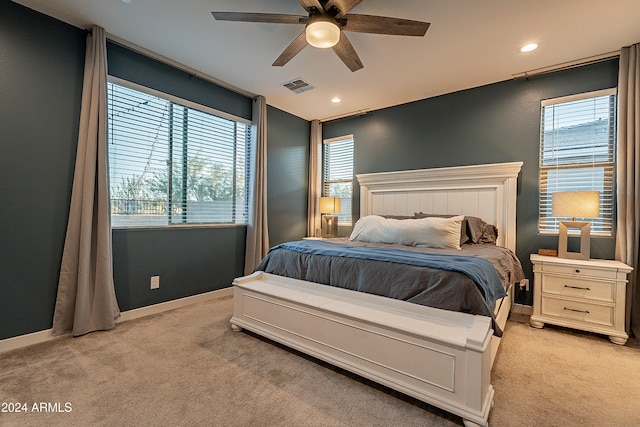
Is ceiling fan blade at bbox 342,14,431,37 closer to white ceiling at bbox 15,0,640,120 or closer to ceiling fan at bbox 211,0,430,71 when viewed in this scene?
ceiling fan at bbox 211,0,430,71

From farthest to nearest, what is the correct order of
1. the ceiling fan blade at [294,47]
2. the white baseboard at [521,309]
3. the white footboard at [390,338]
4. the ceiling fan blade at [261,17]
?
the white baseboard at [521,309] → the ceiling fan blade at [294,47] → the ceiling fan blade at [261,17] → the white footboard at [390,338]

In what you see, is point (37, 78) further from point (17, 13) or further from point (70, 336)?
point (70, 336)

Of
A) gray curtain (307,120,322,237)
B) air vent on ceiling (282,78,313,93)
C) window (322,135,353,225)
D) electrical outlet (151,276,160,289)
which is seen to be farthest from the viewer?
gray curtain (307,120,322,237)

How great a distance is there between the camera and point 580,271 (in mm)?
2521

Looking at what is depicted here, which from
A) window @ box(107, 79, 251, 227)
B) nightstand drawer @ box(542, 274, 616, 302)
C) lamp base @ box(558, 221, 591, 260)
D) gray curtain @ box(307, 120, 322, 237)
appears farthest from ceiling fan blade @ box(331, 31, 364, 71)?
nightstand drawer @ box(542, 274, 616, 302)

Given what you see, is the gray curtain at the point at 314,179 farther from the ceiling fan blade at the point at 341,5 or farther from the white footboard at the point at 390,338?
the ceiling fan blade at the point at 341,5

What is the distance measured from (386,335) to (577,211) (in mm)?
2351

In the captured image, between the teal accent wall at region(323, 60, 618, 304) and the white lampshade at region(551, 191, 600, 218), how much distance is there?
43 cm

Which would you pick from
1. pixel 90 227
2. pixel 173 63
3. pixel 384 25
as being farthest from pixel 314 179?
pixel 90 227

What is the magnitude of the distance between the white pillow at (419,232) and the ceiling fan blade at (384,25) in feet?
5.55

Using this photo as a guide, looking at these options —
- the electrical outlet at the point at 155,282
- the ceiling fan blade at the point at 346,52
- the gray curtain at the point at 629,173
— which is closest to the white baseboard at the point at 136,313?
the electrical outlet at the point at 155,282

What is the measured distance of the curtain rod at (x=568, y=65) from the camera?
9.04 ft

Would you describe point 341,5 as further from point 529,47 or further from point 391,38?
point 529,47

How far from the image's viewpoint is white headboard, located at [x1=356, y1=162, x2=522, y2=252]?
3.21 metres
